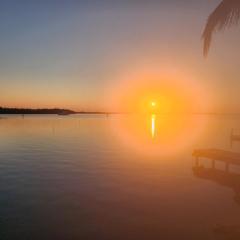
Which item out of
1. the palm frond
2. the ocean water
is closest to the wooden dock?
the ocean water

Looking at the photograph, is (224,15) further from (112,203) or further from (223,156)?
(223,156)

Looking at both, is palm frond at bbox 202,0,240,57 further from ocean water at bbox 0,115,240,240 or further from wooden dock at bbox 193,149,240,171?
wooden dock at bbox 193,149,240,171

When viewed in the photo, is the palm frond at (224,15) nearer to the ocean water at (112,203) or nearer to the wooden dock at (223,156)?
the ocean water at (112,203)

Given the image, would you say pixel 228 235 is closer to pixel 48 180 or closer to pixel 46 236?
pixel 46 236

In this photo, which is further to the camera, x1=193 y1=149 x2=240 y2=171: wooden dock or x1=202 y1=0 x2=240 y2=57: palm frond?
x1=193 y1=149 x2=240 y2=171: wooden dock

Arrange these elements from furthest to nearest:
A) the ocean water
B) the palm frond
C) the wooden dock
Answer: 1. the wooden dock
2. the ocean water
3. the palm frond

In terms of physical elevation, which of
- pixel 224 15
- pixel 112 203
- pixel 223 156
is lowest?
pixel 112 203

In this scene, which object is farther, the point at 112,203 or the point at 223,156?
the point at 223,156

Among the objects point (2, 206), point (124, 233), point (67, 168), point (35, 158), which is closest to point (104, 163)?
point (67, 168)

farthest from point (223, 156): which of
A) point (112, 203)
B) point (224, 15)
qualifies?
point (224, 15)

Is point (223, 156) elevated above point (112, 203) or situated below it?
above

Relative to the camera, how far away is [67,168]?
102 feet

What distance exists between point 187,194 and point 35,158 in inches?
853

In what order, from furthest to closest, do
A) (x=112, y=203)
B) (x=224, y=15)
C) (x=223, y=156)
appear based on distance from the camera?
(x=223, y=156)
(x=112, y=203)
(x=224, y=15)
